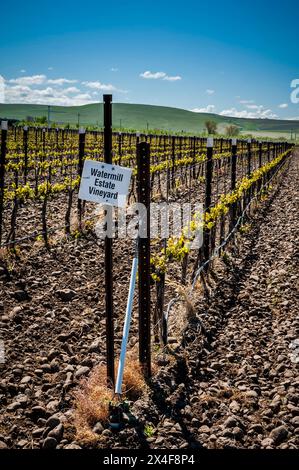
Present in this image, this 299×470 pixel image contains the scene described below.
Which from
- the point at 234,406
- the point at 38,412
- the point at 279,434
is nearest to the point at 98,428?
the point at 38,412

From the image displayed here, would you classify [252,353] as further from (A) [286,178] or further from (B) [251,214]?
(A) [286,178]

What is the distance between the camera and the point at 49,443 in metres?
3.21

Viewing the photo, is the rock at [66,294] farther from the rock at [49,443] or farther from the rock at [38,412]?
the rock at [49,443]

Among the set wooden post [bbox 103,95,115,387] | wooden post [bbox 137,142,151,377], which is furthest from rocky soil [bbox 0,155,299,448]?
wooden post [bbox 103,95,115,387]

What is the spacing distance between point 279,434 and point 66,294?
11.4 ft

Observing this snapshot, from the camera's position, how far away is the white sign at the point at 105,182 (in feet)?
11.3

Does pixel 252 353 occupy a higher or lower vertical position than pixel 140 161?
lower

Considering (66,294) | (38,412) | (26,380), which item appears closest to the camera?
(38,412)

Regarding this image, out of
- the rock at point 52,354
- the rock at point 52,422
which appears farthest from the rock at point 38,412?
the rock at point 52,354

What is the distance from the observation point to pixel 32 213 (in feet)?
34.0

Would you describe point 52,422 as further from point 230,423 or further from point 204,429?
point 230,423
